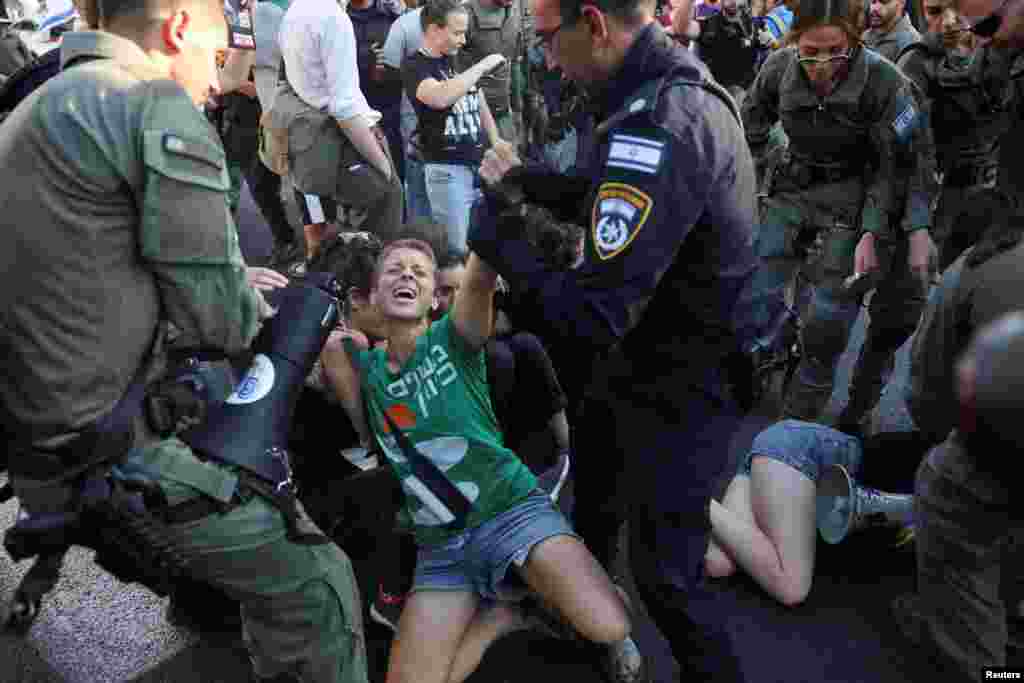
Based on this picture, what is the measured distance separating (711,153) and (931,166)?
1857 mm

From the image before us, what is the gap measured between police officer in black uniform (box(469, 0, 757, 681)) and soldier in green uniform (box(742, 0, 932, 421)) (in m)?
1.17

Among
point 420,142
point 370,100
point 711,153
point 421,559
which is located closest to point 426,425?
point 421,559

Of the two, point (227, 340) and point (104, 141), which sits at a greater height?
point (104, 141)

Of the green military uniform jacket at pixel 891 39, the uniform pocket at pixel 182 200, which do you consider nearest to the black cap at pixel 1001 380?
the uniform pocket at pixel 182 200

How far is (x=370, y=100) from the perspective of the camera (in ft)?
16.7

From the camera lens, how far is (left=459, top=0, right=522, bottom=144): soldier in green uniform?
456 cm

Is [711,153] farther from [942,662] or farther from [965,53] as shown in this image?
[965,53]

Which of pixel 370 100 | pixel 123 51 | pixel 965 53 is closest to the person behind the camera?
pixel 123 51

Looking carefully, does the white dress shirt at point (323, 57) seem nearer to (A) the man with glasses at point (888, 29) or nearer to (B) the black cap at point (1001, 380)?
(A) the man with glasses at point (888, 29)

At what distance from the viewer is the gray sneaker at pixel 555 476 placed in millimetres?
2684

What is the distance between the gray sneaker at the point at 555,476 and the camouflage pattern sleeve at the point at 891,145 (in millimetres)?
1477

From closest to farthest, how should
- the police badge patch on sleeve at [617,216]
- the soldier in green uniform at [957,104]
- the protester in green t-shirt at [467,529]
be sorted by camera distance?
the police badge patch on sleeve at [617,216] < the protester in green t-shirt at [467,529] < the soldier in green uniform at [957,104]

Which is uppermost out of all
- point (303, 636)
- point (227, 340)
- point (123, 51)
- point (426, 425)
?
point (123, 51)
